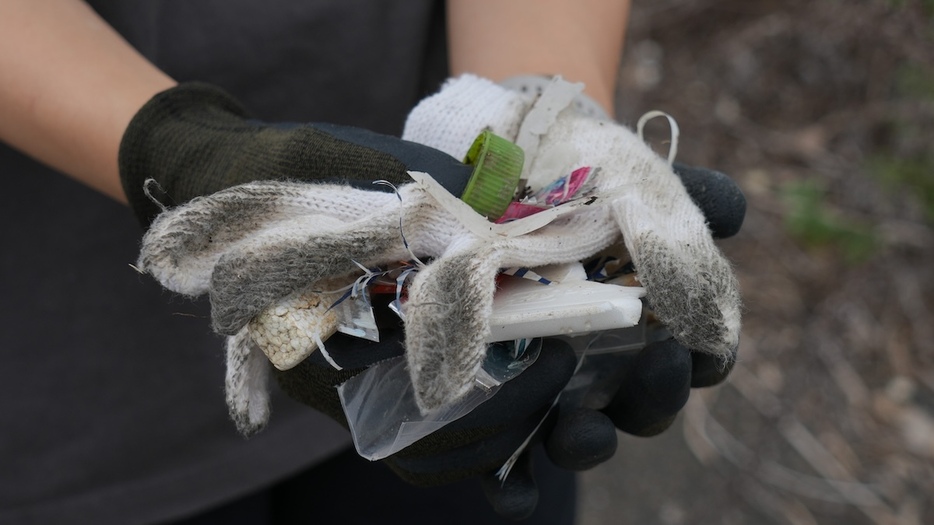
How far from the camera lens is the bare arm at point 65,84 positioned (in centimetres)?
105

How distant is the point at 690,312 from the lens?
0.79 m

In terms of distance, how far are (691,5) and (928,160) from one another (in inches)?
49.1

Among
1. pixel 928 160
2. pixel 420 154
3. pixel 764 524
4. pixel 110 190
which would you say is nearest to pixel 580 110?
pixel 420 154

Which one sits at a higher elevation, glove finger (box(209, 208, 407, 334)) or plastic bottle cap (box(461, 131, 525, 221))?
plastic bottle cap (box(461, 131, 525, 221))

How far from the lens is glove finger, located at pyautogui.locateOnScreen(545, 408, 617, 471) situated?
890 mm

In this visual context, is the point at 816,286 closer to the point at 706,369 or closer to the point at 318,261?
the point at 706,369

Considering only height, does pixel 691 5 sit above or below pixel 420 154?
below

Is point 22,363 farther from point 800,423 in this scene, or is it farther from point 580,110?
point 800,423

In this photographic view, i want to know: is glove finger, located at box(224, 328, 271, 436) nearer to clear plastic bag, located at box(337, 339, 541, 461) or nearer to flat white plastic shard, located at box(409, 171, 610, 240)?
clear plastic bag, located at box(337, 339, 541, 461)

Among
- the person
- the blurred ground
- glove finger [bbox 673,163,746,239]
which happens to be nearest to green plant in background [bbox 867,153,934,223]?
the blurred ground

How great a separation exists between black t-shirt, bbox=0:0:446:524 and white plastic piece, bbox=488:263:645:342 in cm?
68

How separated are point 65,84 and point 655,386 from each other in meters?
0.86

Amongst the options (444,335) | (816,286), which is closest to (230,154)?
(444,335)

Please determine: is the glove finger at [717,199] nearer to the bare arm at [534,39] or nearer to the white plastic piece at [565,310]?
the white plastic piece at [565,310]
